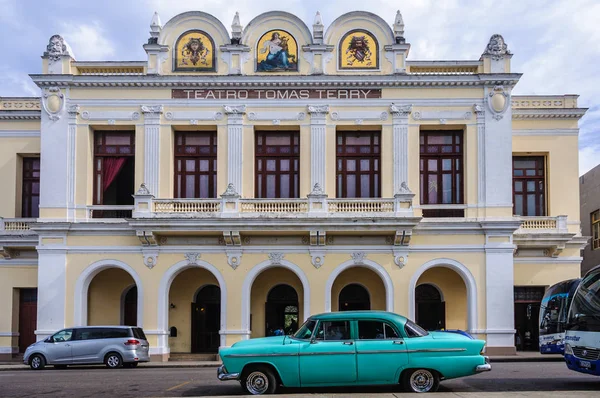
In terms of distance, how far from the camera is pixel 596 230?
40.8 meters

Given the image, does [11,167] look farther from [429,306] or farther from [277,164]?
[429,306]

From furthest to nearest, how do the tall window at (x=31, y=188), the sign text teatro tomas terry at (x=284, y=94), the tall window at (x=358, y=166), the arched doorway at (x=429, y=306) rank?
the tall window at (x=31, y=188)
the arched doorway at (x=429, y=306)
the tall window at (x=358, y=166)
the sign text teatro tomas terry at (x=284, y=94)

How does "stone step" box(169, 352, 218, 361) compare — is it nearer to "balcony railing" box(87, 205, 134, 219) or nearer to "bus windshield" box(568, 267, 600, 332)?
"balcony railing" box(87, 205, 134, 219)

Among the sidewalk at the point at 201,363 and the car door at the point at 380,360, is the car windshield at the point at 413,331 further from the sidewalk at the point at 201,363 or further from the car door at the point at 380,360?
the sidewalk at the point at 201,363

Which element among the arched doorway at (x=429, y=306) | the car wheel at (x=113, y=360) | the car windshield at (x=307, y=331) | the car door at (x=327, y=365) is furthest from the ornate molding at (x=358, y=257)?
the car door at (x=327, y=365)

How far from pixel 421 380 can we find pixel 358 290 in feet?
52.5

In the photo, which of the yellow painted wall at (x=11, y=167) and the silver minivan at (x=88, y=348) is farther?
the yellow painted wall at (x=11, y=167)

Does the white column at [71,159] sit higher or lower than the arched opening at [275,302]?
higher

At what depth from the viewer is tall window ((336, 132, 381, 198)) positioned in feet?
100

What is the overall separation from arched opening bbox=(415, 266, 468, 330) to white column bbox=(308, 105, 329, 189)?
5877mm

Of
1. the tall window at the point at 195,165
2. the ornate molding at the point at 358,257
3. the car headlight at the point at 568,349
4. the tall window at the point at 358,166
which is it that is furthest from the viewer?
the tall window at the point at 195,165

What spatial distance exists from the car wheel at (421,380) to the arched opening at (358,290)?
1531 centimetres

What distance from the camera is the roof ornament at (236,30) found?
99.7 ft

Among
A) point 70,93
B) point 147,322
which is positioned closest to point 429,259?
point 147,322
